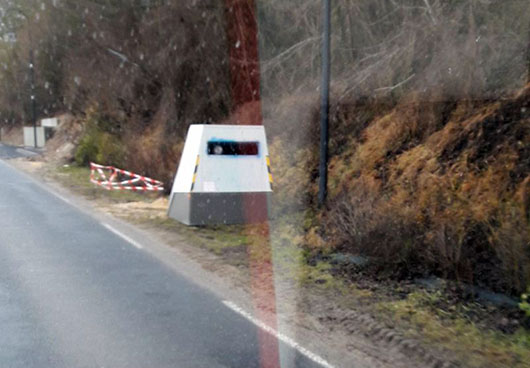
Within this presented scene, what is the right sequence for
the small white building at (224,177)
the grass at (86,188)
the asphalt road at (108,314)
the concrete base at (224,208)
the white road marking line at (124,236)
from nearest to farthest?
the asphalt road at (108,314), the white road marking line at (124,236), the small white building at (224,177), the concrete base at (224,208), the grass at (86,188)

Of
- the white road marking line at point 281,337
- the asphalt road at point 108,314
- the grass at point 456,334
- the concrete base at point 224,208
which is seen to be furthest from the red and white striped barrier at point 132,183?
the grass at point 456,334

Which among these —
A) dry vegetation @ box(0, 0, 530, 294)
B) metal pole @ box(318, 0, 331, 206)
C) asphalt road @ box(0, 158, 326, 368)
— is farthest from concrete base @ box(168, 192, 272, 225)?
asphalt road @ box(0, 158, 326, 368)

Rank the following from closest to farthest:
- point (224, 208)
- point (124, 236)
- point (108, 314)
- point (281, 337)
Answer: point (281, 337) < point (108, 314) < point (124, 236) < point (224, 208)

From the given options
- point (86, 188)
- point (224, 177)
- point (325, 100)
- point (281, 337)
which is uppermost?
point (325, 100)

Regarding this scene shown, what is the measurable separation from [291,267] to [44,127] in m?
42.5

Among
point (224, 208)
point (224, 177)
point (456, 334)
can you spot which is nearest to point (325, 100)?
point (224, 177)

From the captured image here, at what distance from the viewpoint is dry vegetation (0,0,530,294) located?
8.35 m

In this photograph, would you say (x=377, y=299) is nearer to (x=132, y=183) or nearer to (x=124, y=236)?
(x=124, y=236)

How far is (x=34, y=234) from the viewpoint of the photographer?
458 inches

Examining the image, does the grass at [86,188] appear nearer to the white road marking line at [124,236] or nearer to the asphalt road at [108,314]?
the white road marking line at [124,236]

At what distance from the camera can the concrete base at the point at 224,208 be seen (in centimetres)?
1227

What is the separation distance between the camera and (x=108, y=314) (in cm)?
686

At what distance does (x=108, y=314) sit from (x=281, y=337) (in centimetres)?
190

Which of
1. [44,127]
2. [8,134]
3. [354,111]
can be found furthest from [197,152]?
[8,134]
